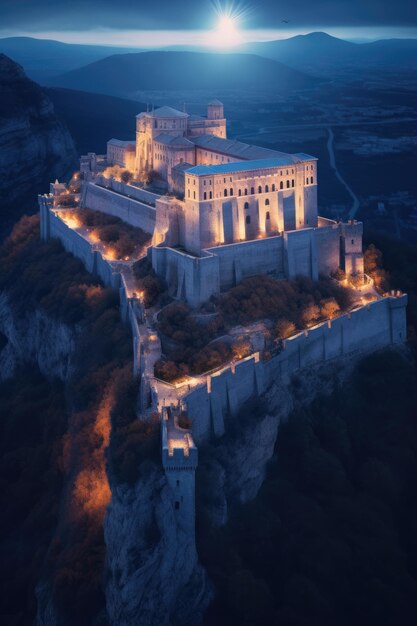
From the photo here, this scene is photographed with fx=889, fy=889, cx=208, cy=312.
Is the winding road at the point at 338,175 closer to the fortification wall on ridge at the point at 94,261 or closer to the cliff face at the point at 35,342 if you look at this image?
the fortification wall on ridge at the point at 94,261

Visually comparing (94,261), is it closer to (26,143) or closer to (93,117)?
(26,143)

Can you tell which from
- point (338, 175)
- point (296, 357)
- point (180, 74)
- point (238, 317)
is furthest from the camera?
point (180, 74)

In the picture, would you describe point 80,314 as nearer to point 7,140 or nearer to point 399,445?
point 399,445

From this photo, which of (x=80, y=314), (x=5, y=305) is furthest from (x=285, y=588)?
(x=5, y=305)

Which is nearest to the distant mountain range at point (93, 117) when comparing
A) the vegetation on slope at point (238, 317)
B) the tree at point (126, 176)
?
the tree at point (126, 176)

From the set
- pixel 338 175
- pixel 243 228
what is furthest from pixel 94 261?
pixel 338 175

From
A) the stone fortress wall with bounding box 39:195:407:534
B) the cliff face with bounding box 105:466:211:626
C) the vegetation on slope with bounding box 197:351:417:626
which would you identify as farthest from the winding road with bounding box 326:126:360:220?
the cliff face with bounding box 105:466:211:626
